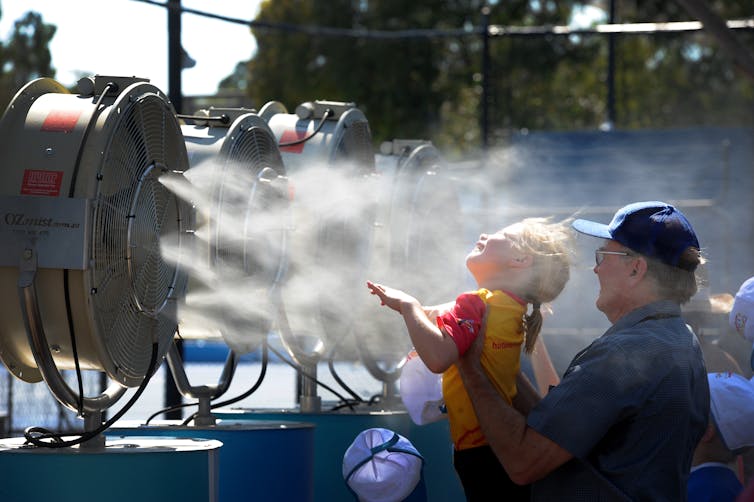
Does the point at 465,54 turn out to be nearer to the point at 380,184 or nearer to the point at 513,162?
the point at 513,162

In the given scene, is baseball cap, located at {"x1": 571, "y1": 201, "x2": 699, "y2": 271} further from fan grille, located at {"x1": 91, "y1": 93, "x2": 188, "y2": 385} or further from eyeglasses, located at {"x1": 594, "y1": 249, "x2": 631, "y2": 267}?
fan grille, located at {"x1": 91, "y1": 93, "x2": 188, "y2": 385}

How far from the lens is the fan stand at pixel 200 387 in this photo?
17.2 ft

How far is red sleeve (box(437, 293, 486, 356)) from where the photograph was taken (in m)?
3.91

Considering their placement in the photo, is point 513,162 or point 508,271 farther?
point 513,162

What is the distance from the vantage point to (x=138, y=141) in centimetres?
429

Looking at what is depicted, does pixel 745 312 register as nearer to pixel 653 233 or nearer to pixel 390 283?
pixel 653 233

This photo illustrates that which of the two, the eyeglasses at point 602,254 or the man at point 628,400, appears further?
the eyeglasses at point 602,254

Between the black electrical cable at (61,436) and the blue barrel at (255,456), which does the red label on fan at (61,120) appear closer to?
the black electrical cable at (61,436)

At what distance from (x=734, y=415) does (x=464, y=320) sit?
1.12 meters

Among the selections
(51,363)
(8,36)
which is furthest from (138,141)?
(8,36)

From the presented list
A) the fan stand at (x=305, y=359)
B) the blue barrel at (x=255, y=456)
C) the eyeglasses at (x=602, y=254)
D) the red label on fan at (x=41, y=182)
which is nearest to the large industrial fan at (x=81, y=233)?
the red label on fan at (x=41, y=182)

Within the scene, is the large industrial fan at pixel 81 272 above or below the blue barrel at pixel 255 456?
above

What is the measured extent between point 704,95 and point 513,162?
825 inches

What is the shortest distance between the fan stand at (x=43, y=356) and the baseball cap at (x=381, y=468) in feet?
3.32
